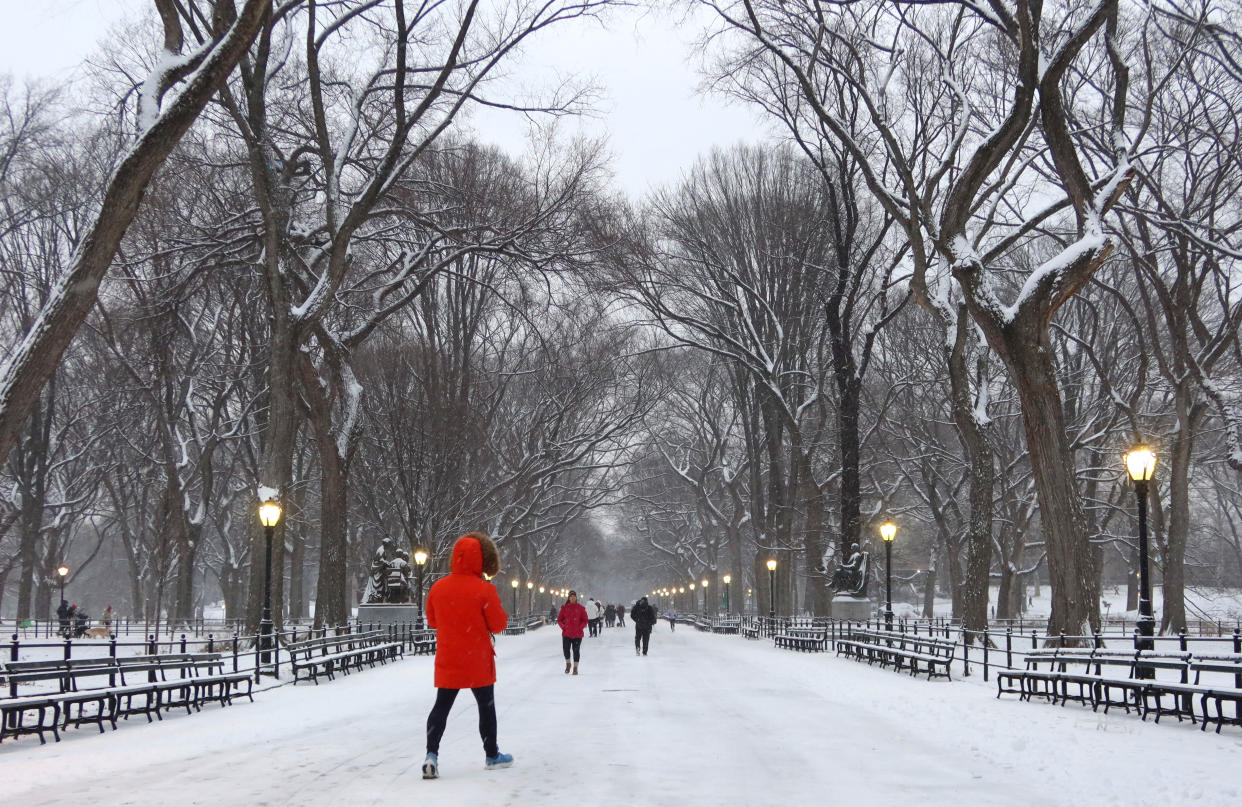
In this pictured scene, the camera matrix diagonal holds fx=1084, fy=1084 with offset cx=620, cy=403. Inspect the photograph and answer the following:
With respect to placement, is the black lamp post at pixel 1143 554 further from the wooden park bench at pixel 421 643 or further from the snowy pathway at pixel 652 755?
the wooden park bench at pixel 421 643

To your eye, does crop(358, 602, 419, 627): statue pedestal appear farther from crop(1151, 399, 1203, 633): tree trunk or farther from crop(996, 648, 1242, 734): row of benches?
crop(1151, 399, 1203, 633): tree trunk

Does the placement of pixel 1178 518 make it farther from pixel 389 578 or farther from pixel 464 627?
pixel 464 627

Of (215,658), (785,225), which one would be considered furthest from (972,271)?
(785,225)

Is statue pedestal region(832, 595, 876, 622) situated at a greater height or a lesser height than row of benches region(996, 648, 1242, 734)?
lesser

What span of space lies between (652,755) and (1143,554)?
8310 millimetres

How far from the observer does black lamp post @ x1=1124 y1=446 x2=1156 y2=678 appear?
45.2ft

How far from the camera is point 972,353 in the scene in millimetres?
30812

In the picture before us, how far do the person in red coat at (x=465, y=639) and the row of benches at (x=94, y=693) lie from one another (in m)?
4.89

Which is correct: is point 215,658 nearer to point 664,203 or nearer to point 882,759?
point 882,759

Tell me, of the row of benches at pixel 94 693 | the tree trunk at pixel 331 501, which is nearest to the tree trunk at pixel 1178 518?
the tree trunk at pixel 331 501

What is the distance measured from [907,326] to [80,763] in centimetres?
3253

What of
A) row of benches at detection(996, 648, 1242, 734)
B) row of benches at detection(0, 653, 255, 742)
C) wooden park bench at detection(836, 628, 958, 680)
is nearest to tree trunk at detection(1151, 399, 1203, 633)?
wooden park bench at detection(836, 628, 958, 680)

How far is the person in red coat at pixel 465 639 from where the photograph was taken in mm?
8102

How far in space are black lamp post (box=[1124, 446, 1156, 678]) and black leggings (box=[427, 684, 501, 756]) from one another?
904 cm
